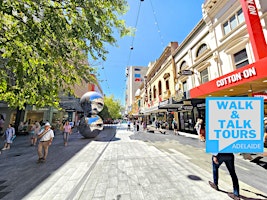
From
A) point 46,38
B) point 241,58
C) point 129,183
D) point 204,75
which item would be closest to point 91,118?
point 129,183

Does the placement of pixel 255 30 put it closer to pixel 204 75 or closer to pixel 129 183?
pixel 204 75

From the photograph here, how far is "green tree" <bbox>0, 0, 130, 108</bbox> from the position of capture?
292 cm

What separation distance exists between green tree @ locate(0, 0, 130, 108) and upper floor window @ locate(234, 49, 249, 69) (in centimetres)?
1059

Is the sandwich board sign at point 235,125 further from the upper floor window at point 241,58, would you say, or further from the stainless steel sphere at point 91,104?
the stainless steel sphere at point 91,104

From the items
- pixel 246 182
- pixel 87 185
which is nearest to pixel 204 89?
pixel 246 182

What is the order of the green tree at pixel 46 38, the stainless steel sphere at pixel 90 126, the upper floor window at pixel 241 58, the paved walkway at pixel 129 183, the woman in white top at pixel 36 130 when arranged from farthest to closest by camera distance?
1. the stainless steel sphere at pixel 90 126
2. the upper floor window at pixel 241 58
3. the woman in white top at pixel 36 130
4. the paved walkway at pixel 129 183
5. the green tree at pixel 46 38

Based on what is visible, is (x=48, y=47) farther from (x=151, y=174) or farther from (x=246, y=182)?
(x=246, y=182)

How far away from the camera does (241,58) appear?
1044 cm

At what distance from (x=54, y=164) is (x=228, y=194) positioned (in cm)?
643

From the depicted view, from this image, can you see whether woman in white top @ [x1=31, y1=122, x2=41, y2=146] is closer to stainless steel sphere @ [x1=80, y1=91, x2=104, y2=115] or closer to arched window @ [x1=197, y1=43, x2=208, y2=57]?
stainless steel sphere @ [x1=80, y1=91, x2=104, y2=115]

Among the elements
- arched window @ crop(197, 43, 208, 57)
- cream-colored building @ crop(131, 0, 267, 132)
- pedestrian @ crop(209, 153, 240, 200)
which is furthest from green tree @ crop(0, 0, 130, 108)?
arched window @ crop(197, 43, 208, 57)

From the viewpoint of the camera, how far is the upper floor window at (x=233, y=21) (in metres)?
10.3

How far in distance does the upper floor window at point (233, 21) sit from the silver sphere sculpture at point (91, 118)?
44.8ft

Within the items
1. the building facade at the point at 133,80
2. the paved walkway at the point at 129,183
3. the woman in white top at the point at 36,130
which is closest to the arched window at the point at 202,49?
the paved walkway at the point at 129,183
